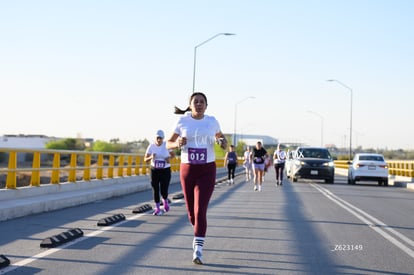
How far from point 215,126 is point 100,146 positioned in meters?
135

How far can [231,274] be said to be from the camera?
720 cm

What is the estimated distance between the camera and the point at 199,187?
812cm

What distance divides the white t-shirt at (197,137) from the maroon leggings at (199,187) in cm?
8

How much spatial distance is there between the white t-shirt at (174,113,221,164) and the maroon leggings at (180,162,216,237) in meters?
0.08

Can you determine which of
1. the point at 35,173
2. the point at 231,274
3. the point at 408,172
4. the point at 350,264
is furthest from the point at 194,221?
the point at 408,172

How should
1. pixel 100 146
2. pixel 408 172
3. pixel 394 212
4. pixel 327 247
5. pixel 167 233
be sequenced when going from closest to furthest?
pixel 327 247 < pixel 167 233 < pixel 394 212 < pixel 408 172 < pixel 100 146

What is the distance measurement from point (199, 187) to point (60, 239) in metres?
2.44

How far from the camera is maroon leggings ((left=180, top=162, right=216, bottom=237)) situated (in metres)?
8.10

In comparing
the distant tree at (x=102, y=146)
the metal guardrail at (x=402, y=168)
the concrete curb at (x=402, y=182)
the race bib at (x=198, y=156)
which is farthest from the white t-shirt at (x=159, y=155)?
the distant tree at (x=102, y=146)

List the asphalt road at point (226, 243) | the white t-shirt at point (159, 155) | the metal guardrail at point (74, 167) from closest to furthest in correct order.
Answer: the asphalt road at point (226, 243) → the white t-shirt at point (159, 155) → the metal guardrail at point (74, 167)

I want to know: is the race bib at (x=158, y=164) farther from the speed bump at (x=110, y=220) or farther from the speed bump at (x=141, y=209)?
the speed bump at (x=110, y=220)

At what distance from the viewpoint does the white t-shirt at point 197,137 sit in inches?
321

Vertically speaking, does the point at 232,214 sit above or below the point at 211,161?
below

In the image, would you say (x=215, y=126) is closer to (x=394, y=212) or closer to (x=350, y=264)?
(x=350, y=264)
